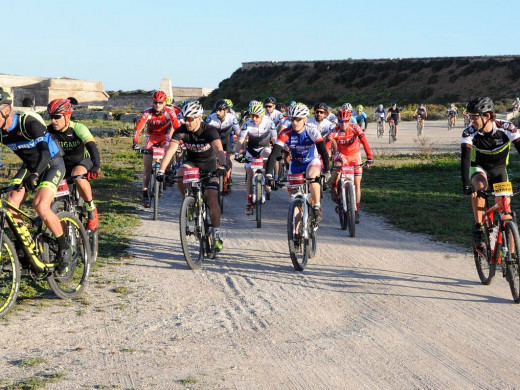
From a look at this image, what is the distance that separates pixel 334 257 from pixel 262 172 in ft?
12.3

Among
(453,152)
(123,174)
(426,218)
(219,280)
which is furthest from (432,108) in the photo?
(219,280)

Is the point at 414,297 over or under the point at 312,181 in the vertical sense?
under

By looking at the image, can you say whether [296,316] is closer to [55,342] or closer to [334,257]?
[55,342]

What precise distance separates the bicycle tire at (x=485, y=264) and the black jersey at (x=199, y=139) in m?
3.80

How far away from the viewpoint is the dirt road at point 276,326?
18.5 ft

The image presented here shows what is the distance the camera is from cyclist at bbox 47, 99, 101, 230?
29.2 feet

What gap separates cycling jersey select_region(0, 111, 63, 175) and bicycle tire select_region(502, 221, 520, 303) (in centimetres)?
498

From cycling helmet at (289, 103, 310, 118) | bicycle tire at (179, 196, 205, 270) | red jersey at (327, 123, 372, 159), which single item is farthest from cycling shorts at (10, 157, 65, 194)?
red jersey at (327, 123, 372, 159)

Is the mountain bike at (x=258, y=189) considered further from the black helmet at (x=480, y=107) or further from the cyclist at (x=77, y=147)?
the black helmet at (x=480, y=107)

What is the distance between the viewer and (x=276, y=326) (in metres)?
6.98

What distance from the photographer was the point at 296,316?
7.33m

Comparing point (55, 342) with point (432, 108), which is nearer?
point (55, 342)

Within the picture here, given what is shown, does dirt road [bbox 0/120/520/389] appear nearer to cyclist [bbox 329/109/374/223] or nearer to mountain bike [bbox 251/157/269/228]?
mountain bike [bbox 251/157/269/228]

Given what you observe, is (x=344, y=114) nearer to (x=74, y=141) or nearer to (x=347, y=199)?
(x=347, y=199)
